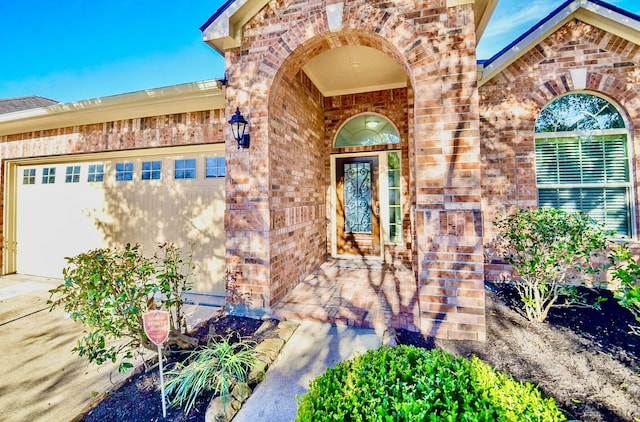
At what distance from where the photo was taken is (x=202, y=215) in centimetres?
462

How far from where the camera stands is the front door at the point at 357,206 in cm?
570

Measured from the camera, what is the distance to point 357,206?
5816mm

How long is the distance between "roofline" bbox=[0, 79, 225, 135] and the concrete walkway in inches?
139

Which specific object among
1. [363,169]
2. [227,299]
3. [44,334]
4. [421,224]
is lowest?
[44,334]

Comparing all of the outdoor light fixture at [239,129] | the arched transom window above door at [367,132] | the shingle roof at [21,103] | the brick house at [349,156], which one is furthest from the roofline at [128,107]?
the shingle roof at [21,103]

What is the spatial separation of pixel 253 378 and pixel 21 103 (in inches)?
549

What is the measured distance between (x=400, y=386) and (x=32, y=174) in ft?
27.3

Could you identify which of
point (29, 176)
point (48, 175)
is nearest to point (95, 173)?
point (48, 175)

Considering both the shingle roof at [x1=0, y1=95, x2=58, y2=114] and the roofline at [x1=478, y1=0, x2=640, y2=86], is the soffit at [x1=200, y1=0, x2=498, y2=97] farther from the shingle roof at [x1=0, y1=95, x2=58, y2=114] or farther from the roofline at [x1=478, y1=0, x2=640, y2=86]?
the shingle roof at [x1=0, y1=95, x2=58, y2=114]

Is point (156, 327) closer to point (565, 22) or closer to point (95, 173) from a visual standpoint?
point (95, 173)

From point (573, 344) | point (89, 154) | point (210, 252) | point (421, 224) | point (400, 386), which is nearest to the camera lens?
point (400, 386)

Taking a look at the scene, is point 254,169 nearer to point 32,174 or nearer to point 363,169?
point 363,169

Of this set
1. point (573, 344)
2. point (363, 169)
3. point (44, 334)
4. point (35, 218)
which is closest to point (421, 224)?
point (573, 344)

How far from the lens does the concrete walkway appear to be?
1.89 meters
